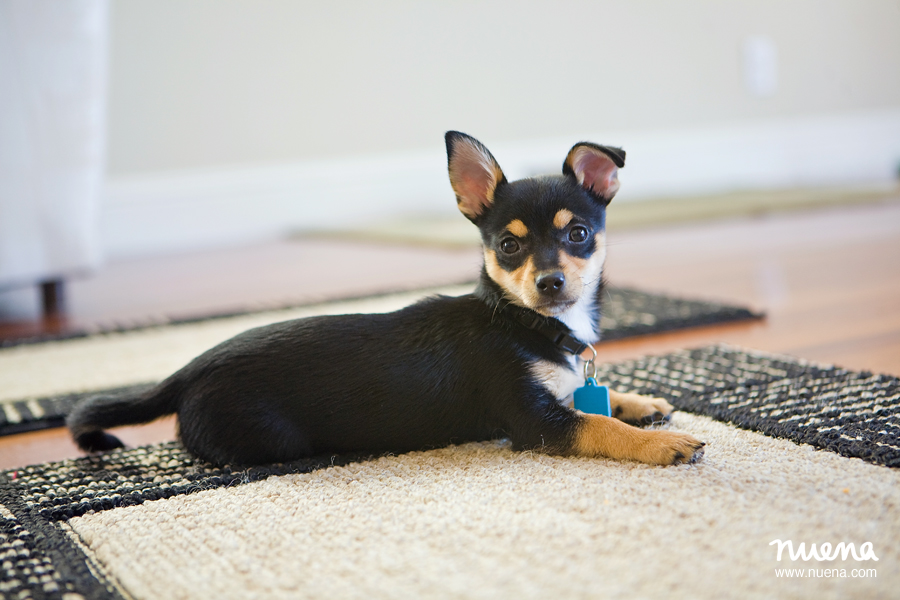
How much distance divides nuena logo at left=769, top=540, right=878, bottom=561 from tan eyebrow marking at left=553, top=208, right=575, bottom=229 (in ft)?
2.12

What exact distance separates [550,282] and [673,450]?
1.02 feet

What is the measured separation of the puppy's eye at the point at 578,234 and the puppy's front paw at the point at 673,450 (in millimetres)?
353

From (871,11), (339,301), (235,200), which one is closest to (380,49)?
(235,200)

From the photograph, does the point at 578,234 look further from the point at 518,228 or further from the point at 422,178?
the point at 422,178

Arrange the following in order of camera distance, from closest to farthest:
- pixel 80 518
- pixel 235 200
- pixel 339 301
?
pixel 80 518
pixel 339 301
pixel 235 200

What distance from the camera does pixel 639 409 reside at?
159 cm

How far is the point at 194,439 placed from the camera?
4.90 ft

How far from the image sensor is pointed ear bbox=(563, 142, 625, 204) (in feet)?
5.09

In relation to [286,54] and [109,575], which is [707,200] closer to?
[286,54]

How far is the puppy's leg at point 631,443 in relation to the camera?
133 cm

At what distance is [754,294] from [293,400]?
5.65 ft

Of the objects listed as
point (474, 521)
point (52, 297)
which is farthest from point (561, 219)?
point (52, 297)

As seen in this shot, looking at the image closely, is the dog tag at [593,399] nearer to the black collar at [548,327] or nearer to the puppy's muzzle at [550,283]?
the black collar at [548,327]

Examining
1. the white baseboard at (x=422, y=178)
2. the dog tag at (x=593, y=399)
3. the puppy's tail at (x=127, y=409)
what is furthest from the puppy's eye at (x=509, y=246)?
the white baseboard at (x=422, y=178)
